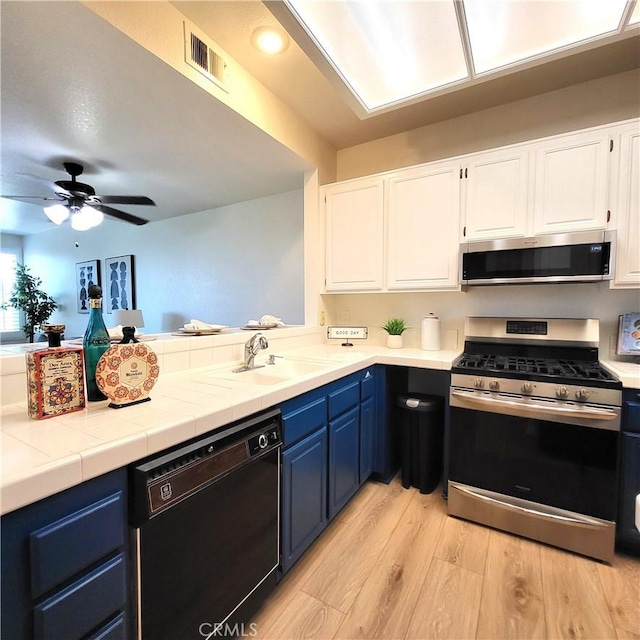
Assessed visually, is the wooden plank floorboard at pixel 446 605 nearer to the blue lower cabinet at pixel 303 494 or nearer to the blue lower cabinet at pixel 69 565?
the blue lower cabinet at pixel 303 494

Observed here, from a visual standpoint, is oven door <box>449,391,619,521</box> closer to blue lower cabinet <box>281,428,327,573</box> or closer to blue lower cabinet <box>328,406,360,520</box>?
blue lower cabinet <box>328,406,360,520</box>

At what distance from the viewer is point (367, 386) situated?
2121 millimetres

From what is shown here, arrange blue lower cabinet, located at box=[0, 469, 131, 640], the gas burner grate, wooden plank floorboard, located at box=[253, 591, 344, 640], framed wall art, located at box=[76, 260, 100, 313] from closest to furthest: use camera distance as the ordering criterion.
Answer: blue lower cabinet, located at box=[0, 469, 131, 640] → wooden plank floorboard, located at box=[253, 591, 344, 640] → the gas burner grate → framed wall art, located at box=[76, 260, 100, 313]

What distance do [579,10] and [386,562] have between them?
2597mm

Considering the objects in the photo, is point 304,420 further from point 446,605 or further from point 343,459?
point 446,605

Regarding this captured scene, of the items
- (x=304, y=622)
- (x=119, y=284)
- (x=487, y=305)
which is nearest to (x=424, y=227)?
(x=487, y=305)

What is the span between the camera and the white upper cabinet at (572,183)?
1793mm

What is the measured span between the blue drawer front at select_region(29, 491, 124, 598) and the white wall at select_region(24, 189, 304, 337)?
2601 mm

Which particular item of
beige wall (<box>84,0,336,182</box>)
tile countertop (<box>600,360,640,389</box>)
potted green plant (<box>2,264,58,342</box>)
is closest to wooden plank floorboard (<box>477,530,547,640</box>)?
tile countertop (<box>600,360,640,389</box>)

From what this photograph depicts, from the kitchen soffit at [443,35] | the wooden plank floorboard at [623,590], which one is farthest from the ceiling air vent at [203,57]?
the wooden plank floorboard at [623,590]

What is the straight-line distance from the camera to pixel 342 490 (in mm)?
1854

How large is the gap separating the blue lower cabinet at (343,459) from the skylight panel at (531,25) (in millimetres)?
1940

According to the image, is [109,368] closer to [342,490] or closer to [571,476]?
[342,490]

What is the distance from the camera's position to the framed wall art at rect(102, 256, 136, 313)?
16.1 ft
